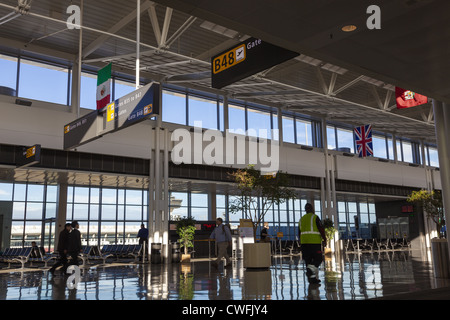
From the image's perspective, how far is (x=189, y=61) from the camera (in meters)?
17.8

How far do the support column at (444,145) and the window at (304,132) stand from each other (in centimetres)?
1737

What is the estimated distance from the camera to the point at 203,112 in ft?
78.4

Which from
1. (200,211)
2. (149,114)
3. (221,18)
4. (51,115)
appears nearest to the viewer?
(221,18)

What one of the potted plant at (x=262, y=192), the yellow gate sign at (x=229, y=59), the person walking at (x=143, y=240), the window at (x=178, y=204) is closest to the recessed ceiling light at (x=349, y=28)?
the yellow gate sign at (x=229, y=59)

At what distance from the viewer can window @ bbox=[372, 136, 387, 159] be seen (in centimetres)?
3331

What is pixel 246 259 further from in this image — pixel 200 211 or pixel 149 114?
pixel 200 211

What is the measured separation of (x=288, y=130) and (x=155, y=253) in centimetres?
1296

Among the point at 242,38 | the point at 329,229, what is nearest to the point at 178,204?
the point at 329,229

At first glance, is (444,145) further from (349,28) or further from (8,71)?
(8,71)

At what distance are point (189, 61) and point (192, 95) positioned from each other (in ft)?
19.5

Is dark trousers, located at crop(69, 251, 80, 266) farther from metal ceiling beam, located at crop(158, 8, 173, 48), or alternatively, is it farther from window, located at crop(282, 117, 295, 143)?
window, located at crop(282, 117, 295, 143)

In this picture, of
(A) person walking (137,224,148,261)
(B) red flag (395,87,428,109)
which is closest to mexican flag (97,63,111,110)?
(A) person walking (137,224,148,261)
